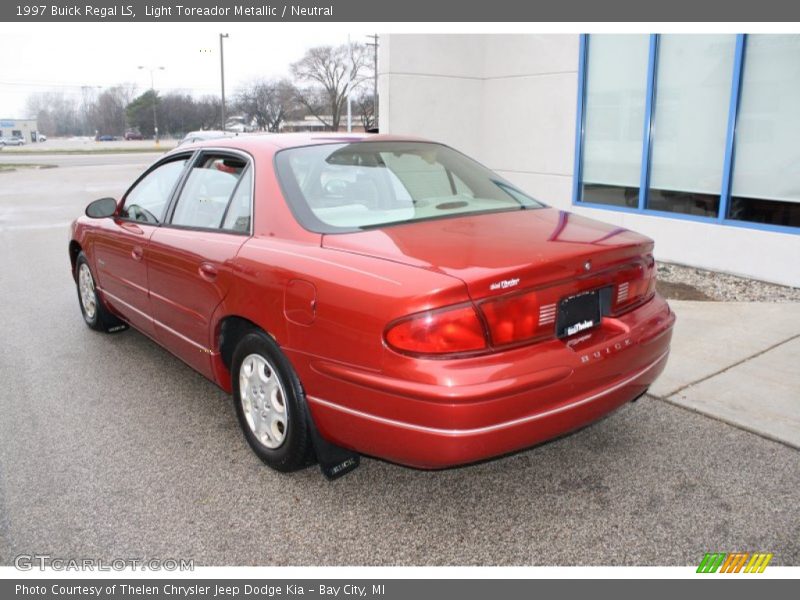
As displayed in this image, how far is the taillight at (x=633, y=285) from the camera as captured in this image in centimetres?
317

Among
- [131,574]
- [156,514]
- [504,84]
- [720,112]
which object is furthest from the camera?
[504,84]

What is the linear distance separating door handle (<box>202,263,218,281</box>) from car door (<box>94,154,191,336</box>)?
90 cm

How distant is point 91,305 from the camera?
229 inches

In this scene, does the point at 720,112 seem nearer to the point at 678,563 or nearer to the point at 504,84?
the point at 504,84

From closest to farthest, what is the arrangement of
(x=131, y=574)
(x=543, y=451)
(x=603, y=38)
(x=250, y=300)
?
(x=131, y=574)
(x=250, y=300)
(x=543, y=451)
(x=603, y=38)

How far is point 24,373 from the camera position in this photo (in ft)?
16.3

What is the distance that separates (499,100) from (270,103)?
5689 centimetres

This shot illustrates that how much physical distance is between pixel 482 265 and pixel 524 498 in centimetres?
117

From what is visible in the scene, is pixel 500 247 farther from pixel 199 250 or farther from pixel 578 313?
pixel 199 250

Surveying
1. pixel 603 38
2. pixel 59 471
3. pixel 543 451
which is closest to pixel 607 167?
pixel 603 38

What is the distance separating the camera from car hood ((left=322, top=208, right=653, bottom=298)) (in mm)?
2711

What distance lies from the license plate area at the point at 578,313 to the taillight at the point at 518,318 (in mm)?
62

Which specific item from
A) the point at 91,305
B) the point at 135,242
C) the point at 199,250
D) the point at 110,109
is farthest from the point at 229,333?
the point at 110,109

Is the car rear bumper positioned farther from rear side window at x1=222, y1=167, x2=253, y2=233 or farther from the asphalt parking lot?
rear side window at x1=222, y1=167, x2=253, y2=233
